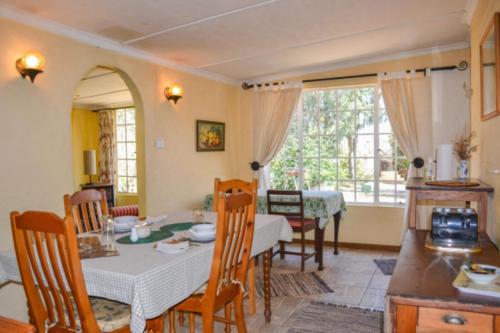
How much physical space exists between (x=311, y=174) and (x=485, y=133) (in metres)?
3.01

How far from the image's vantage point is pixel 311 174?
545 centimetres

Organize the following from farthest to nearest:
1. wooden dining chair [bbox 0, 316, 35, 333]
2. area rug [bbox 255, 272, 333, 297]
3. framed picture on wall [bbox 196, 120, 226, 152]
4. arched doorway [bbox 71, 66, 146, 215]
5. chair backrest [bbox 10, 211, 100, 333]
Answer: arched doorway [bbox 71, 66, 146, 215], framed picture on wall [bbox 196, 120, 226, 152], area rug [bbox 255, 272, 333, 297], chair backrest [bbox 10, 211, 100, 333], wooden dining chair [bbox 0, 316, 35, 333]

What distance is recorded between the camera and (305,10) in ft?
10.3

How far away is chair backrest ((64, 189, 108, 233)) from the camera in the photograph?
2523 millimetres

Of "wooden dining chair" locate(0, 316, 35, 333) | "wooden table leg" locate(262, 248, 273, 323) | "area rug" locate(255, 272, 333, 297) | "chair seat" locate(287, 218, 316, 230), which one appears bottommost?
"area rug" locate(255, 272, 333, 297)

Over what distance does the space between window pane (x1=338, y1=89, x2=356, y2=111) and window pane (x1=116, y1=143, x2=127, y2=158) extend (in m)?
4.11

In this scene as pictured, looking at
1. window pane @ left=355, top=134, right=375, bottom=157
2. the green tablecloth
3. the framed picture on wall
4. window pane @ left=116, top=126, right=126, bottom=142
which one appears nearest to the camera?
the green tablecloth

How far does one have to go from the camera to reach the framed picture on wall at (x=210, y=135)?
16.1 ft

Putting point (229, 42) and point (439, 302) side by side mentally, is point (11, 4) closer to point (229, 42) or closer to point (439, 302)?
point (229, 42)

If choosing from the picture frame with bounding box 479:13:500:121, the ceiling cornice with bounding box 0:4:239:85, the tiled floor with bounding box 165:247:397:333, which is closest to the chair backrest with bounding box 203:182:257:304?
the tiled floor with bounding box 165:247:397:333

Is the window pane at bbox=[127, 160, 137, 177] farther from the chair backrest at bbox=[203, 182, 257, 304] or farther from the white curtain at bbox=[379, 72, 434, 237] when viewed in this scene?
the chair backrest at bbox=[203, 182, 257, 304]

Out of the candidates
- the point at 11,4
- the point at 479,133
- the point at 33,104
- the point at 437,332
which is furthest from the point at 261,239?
the point at 11,4

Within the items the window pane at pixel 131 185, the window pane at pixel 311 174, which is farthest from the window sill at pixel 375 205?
the window pane at pixel 131 185

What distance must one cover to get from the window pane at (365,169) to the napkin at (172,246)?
3594 millimetres
